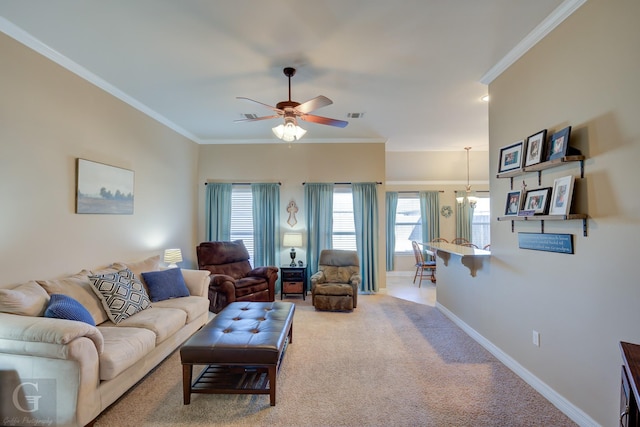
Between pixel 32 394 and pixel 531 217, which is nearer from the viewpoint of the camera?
pixel 32 394

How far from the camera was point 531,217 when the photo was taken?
8.08 feet

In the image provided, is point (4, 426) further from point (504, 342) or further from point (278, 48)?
point (504, 342)

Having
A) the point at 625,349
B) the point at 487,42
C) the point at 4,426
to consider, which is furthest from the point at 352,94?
the point at 4,426

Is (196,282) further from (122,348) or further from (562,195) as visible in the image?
(562,195)

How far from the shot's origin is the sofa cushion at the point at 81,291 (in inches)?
100

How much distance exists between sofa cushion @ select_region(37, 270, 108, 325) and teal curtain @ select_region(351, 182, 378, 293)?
4125mm

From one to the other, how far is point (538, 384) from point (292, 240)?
12.8 feet

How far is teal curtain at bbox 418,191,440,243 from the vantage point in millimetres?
7715

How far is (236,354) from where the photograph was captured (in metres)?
2.25

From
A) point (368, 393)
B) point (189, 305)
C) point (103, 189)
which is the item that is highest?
point (103, 189)

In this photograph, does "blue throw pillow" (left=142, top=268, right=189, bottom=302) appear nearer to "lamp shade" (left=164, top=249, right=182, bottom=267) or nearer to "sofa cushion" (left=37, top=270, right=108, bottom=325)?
"sofa cushion" (left=37, top=270, right=108, bottom=325)

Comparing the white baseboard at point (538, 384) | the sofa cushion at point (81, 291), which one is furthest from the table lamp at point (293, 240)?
the sofa cushion at point (81, 291)

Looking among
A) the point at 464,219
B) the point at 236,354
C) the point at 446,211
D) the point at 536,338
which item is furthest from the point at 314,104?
the point at 464,219

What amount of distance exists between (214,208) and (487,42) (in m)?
4.94
